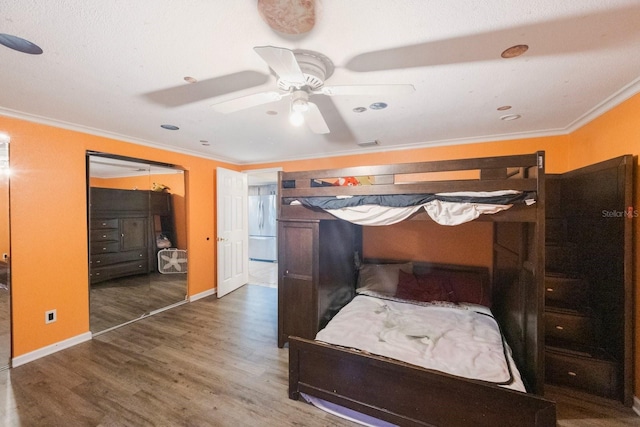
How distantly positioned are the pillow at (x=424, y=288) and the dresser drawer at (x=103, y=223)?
12.0 feet

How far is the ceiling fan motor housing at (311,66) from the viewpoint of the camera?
4.84 ft

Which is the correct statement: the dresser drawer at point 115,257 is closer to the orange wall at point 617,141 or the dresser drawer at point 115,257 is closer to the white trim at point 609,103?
the orange wall at point 617,141

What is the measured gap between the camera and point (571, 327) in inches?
86.4

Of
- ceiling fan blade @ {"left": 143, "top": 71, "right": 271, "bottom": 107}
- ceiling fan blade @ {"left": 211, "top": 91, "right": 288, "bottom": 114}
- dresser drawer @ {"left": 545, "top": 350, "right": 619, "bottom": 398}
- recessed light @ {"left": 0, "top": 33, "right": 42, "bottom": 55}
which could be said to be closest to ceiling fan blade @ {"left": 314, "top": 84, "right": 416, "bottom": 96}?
ceiling fan blade @ {"left": 211, "top": 91, "right": 288, "bottom": 114}

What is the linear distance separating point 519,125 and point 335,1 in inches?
106

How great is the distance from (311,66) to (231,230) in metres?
3.58

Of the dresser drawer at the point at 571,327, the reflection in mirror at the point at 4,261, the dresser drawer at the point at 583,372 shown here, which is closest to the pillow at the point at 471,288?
the dresser drawer at the point at 571,327

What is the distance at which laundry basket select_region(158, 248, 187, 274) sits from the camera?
3834mm

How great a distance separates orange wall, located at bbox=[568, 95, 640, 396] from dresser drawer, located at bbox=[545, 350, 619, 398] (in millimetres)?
133

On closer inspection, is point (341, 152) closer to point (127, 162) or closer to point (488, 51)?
point (488, 51)

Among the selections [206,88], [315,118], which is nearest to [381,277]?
[315,118]

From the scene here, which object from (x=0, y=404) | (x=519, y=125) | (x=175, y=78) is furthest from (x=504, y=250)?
(x=0, y=404)

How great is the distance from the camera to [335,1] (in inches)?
43.9

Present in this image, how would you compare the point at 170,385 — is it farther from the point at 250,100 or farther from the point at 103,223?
the point at 250,100
